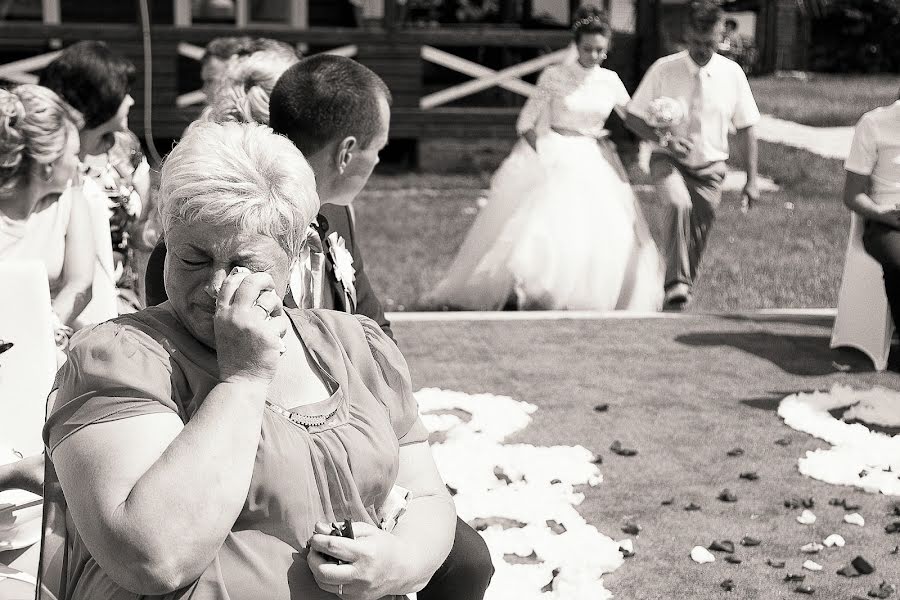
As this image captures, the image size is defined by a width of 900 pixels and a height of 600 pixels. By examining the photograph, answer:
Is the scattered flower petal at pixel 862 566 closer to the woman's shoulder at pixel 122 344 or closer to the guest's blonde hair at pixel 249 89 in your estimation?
the guest's blonde hair at pixel 249 89

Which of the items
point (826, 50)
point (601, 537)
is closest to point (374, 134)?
point (601, 537)

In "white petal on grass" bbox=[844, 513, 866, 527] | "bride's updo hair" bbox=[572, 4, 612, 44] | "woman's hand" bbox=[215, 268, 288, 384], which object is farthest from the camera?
"bride's updo hair" bbox=[572, 4, 612, 44]

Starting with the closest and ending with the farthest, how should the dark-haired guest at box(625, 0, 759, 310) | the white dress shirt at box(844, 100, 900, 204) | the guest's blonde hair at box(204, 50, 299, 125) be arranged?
1. the guest's blonde hair at box(204, 50, 299, 125)
2. the white dress shirt at box(844, 100, 900, 204)
3. the dark-haired guest at box(625, 0, 759, 310)

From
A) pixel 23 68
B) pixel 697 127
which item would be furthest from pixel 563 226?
pixel 23 68

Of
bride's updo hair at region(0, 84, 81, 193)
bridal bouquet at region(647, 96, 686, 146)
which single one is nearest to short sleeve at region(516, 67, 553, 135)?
bridal bouquet at region(647, 96, 686, 146)

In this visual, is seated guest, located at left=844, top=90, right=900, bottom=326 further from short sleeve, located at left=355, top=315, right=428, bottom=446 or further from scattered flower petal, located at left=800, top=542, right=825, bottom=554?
short sleeve, located at left=355, top=315, right=428, bottom=446

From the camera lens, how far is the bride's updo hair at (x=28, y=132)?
425 centimetres

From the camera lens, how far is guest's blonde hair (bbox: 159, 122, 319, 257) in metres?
2.18

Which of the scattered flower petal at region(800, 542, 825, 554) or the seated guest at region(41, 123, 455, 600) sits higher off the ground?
the seated guest at region(41, 123, 455, 600)

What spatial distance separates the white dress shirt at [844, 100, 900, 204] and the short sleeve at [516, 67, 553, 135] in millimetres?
2600

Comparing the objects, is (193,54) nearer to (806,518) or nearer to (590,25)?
(590,25)

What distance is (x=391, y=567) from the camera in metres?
2.27

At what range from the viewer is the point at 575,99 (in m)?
8.95

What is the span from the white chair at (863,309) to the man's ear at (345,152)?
4.38 metres
